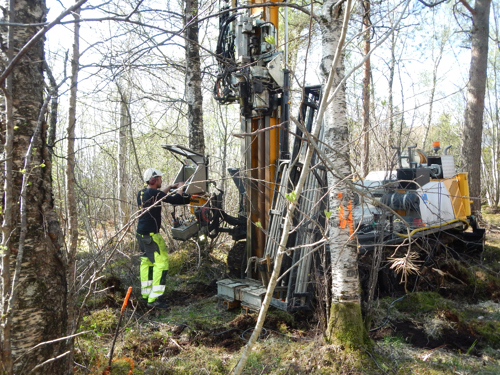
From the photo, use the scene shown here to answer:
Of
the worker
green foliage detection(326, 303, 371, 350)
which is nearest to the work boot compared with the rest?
the worker

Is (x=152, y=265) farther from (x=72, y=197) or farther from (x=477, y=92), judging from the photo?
(x=477, y=92)

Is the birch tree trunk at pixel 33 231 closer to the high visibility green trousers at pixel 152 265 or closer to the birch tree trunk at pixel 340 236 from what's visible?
the birch tree trunk at pixel 340 236

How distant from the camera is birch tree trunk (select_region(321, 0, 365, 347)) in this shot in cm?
349

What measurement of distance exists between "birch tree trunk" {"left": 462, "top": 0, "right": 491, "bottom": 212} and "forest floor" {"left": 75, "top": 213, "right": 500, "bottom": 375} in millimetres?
4033

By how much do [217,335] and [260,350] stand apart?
72cm

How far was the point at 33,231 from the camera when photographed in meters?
2.41

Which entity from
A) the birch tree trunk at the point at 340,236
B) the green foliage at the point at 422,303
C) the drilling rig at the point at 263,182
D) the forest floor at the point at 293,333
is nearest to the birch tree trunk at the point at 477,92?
the forest floor at the point at 293,333

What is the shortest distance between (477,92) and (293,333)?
29.0ft

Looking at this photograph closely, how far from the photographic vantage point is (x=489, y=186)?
1927cm

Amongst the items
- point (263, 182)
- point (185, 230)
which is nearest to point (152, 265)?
point (185, 230)

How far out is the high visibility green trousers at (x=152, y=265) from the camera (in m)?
5.61

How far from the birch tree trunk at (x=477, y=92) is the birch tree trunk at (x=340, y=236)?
8097mm

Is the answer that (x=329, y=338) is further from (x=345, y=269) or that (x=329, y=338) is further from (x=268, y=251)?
(x=268, y=251)

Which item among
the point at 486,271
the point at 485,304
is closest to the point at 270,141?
the point at 485,304
